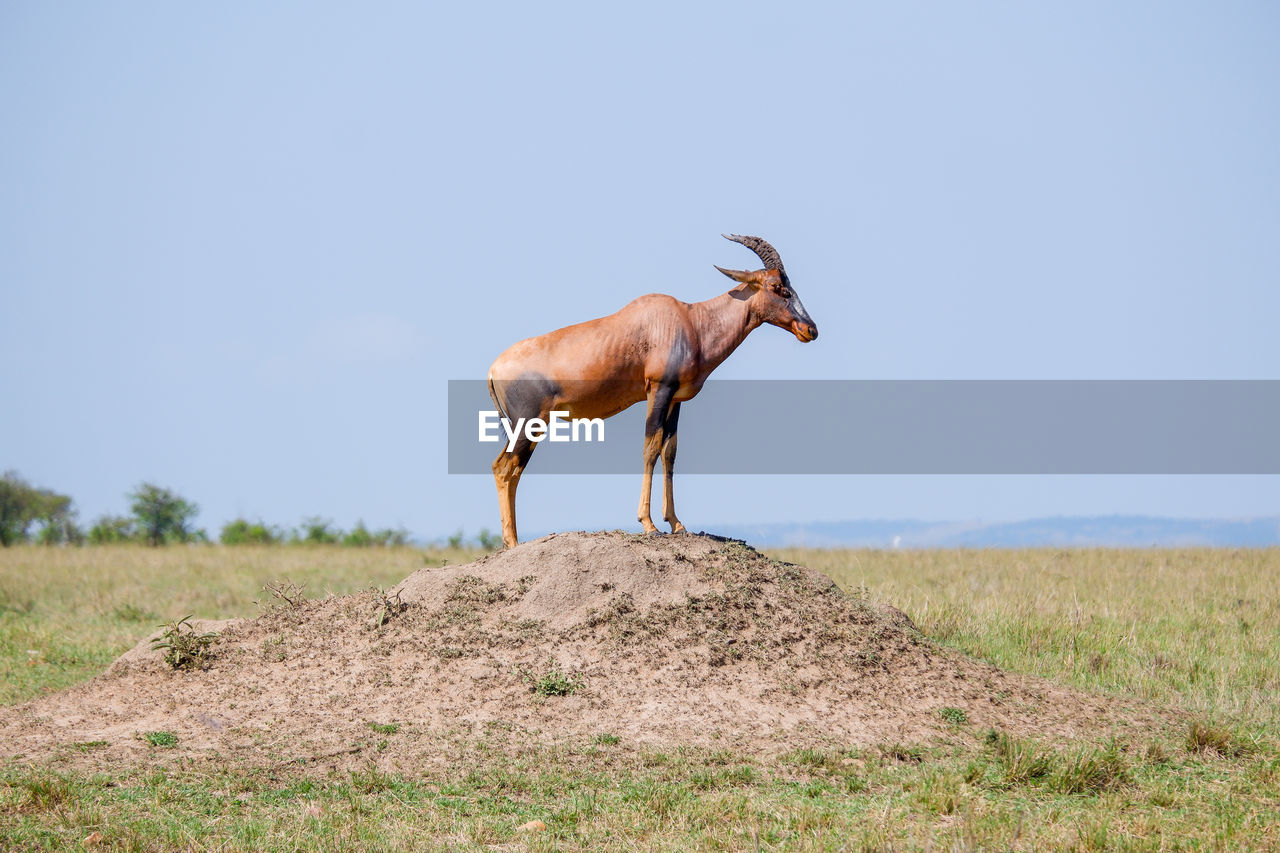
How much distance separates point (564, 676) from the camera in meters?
9.35

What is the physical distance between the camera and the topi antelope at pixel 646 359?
35.4 feet

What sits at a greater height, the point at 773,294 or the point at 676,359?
the point at 773,294

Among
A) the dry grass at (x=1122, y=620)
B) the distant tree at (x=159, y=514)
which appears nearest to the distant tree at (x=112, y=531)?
the distant tree at (x=159, y=514)

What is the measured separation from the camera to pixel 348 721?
896 centimetres

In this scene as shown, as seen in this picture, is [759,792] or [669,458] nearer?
[759,792]

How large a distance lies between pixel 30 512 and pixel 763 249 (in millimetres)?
34210

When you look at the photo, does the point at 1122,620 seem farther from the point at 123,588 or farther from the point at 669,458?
the point at 123,588

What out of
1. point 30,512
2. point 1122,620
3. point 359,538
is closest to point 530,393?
point 1122,620

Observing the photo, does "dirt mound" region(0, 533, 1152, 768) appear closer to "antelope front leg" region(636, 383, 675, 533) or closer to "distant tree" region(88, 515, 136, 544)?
"antelope front leg" region(636, 383, 675, 533)

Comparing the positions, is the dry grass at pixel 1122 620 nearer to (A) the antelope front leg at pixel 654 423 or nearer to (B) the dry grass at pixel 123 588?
(A) the antelope front leg at pixel 654 423

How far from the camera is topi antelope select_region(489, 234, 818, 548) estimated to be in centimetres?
1080

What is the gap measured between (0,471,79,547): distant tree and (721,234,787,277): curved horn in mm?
30437

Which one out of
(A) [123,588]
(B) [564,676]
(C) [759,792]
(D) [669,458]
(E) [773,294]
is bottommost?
(C) [759,792]

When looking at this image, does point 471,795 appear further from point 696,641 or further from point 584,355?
point 584,355
